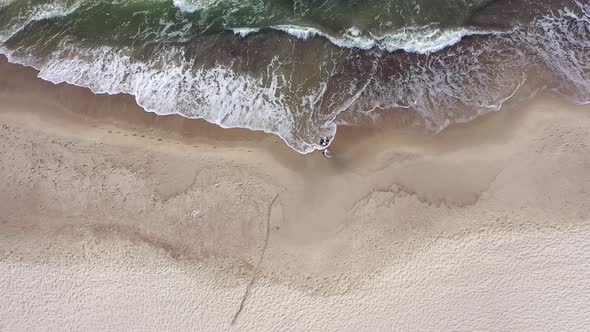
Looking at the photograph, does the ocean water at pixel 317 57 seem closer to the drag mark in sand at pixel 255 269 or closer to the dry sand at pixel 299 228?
the dry sand at pixel 299 228

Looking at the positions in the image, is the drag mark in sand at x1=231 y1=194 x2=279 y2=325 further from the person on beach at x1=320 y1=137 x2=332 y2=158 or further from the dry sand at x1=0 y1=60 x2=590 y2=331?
the person on beach at x1=320 y1=137 x2=332 y2=158

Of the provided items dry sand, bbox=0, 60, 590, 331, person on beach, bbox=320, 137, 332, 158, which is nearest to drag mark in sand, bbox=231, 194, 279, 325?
dry sand, bbox=0, 60, 590, 331

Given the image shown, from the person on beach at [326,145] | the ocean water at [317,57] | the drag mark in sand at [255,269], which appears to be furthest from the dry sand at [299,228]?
the ocean water at [317,57]

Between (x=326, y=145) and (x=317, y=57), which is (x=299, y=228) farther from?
(x=317, y=57)

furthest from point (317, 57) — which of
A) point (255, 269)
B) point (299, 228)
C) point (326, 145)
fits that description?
point (255, 269)

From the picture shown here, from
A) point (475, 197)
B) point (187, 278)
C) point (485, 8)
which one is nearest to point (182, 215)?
point (187, 278)

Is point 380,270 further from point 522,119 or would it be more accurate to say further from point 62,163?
point 62,163

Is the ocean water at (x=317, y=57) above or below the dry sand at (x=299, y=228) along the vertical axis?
above
